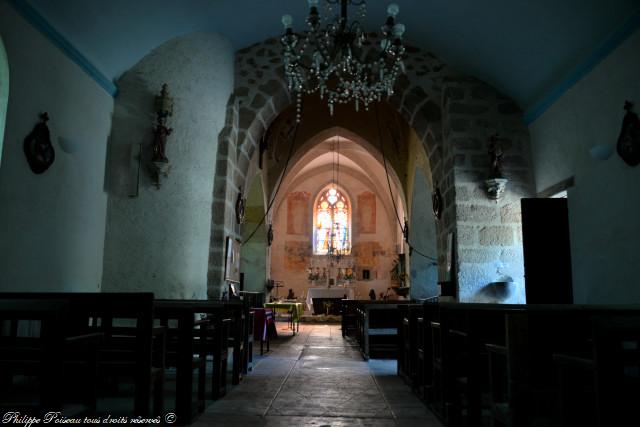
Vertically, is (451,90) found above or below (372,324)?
above

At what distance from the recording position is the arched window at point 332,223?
1744 centimetres

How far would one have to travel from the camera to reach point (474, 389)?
266 centimetres

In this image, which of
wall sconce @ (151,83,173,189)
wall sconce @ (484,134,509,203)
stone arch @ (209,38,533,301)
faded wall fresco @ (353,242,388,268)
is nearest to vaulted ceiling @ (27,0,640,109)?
stone arch @ (209,38,533,301)

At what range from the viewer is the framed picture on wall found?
6.49 metres

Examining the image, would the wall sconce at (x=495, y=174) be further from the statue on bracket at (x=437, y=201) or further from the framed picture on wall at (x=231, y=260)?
the framed picture on wall at (x=231, y=260)

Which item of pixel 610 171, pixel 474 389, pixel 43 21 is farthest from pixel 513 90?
pixel 43 21

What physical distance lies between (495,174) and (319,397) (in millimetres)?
3718

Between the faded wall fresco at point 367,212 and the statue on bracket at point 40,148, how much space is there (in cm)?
1357

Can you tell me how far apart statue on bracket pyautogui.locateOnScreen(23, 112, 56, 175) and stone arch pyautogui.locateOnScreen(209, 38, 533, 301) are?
2.33m

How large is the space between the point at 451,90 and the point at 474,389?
4884 mm

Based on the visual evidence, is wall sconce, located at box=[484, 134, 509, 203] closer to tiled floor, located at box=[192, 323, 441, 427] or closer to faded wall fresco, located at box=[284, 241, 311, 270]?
tiled floor, located at box=[192, 323, 441, 427]

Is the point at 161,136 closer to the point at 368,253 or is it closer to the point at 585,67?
the point at 585,67

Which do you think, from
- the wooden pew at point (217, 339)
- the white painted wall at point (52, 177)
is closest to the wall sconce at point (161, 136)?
the white painted wall at point (52, 177)

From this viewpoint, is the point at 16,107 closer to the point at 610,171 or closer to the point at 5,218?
the point at 5,218
